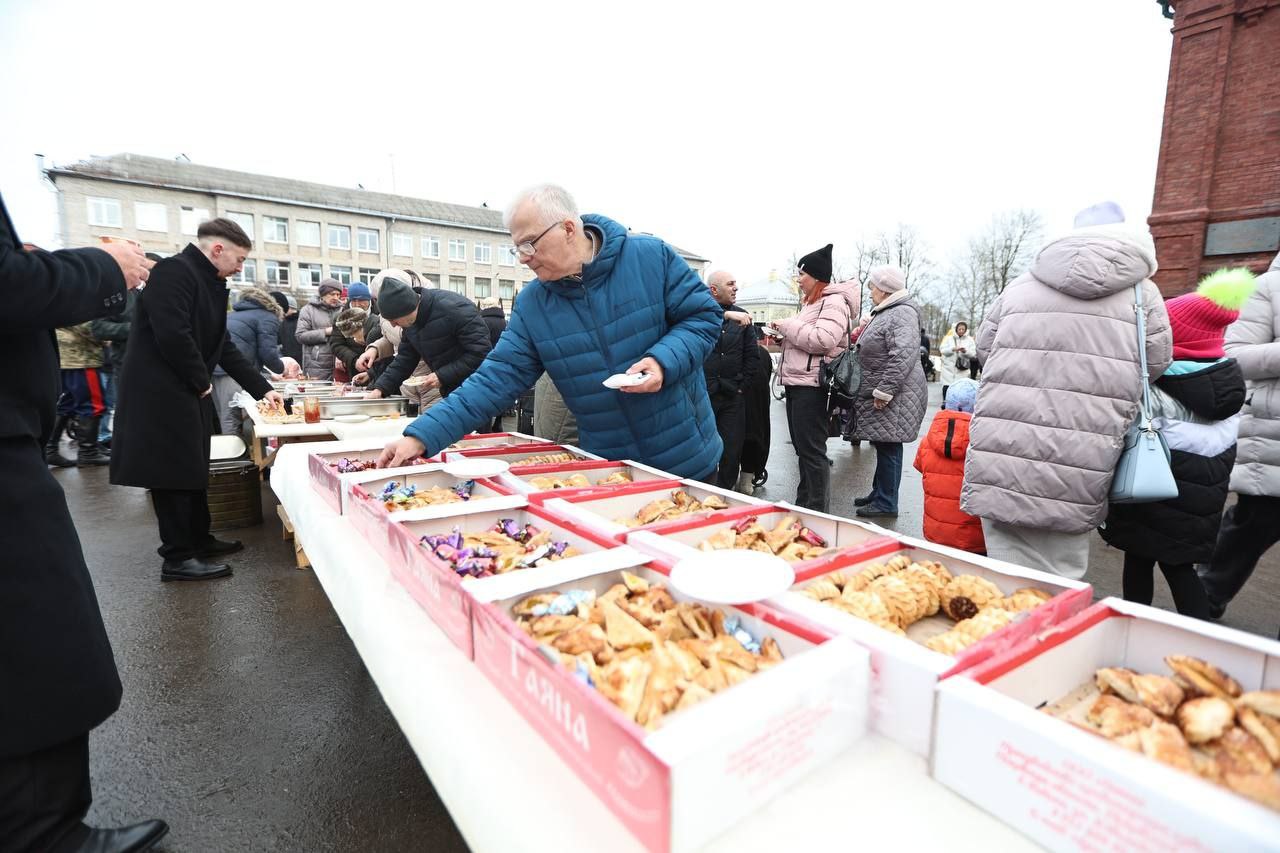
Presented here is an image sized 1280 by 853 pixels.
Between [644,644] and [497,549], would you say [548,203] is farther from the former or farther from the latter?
[644,644]

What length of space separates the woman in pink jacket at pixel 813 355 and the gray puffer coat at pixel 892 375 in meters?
0.22

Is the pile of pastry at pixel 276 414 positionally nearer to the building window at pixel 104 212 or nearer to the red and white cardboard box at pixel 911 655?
the red and white cardboard box at pixel 911 655

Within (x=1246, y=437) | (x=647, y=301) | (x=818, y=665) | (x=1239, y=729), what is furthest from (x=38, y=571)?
(x=1246, y=437)

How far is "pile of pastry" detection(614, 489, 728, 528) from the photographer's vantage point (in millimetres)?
1750

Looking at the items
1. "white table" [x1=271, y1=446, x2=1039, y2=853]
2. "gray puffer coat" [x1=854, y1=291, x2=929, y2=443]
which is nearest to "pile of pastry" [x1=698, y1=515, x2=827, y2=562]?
"white table" [x1=271, y1=446, x2=1039, y2=853]

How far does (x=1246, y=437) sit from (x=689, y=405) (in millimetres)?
2532

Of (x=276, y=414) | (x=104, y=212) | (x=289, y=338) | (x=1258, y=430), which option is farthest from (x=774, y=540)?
(x=104, y=212)

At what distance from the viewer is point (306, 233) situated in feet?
111

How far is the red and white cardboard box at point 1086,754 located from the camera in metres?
0.59

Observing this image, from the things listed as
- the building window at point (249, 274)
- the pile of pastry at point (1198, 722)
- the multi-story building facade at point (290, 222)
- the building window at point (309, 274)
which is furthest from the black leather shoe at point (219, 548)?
the building window at point (309, 274)

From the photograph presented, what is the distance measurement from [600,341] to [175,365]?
242 cm

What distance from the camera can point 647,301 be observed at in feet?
7.52

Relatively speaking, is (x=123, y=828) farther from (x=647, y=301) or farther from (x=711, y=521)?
(x=647, y=301)

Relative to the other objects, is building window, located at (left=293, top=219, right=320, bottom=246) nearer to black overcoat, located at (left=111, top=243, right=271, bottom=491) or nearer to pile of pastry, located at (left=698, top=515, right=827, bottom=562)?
black overcoat, located at (left=111, top=243, right=271, bottom=491)
